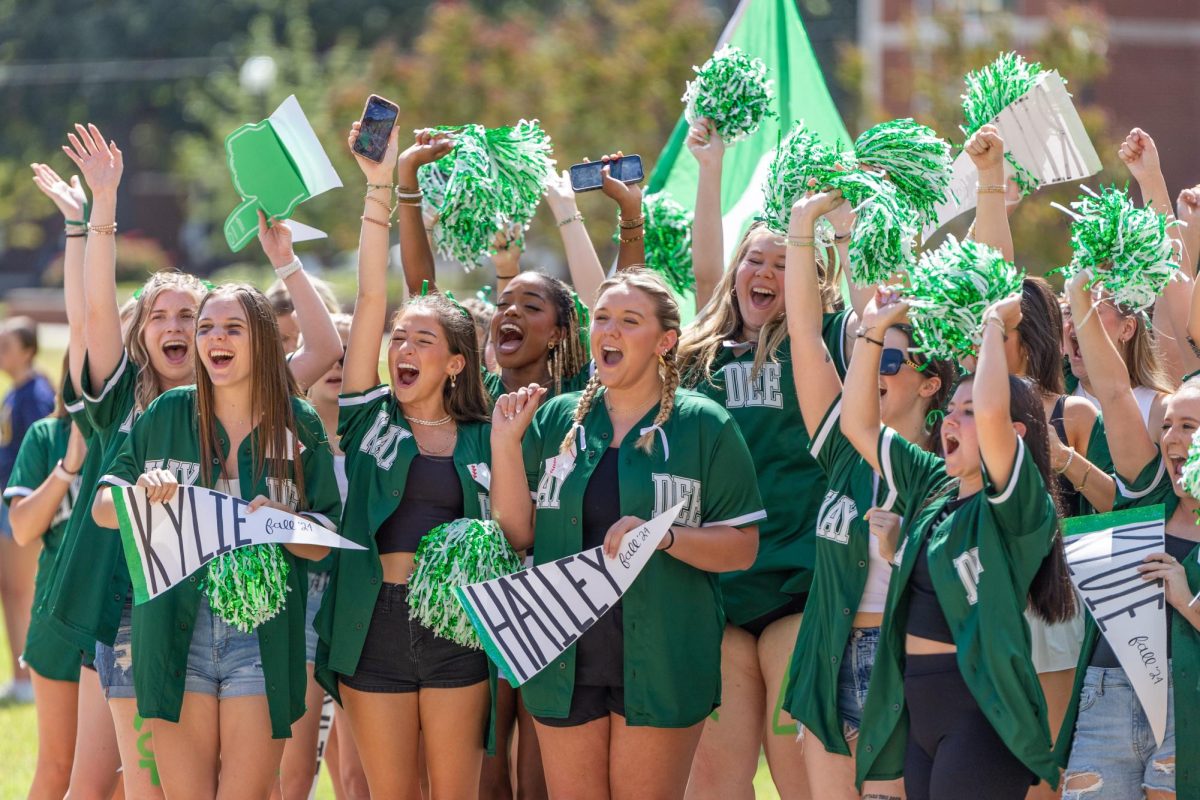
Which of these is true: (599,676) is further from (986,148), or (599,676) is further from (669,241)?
(669,241)

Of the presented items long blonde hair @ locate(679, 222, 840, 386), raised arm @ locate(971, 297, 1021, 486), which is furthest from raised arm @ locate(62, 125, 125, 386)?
raised arm @ locate(971, 297, 1021, 486)

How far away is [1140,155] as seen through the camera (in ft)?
17.1

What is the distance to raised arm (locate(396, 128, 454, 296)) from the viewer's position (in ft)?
18.3

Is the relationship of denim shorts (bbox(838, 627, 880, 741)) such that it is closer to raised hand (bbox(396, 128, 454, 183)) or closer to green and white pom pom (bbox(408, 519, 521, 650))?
green and white pom pom (bbox(408, 519, 521, 650))

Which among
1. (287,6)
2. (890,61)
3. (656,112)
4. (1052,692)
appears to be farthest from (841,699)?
(287,6)

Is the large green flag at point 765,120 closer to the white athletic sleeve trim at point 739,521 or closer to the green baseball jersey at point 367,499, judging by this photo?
the green baseball jersey at point 367,499

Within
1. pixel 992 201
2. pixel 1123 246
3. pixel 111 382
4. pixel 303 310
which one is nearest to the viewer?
pixel 1123 246

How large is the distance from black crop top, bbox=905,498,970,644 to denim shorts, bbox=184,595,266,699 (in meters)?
1.96

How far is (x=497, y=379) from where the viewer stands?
18.7ft

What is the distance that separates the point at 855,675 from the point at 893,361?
0.94 metres

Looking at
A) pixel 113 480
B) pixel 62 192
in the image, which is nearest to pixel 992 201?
pixel 113 480

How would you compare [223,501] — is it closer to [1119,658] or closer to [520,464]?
[520,464]

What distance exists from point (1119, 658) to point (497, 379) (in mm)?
2408

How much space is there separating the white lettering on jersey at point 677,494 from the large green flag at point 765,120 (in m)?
2.82
